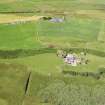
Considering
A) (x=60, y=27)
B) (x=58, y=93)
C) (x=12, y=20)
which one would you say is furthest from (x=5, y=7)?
(x=58, y=93)

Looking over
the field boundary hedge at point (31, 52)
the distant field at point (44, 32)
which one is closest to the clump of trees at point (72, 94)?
the field boundary hedge at point (31, 52)

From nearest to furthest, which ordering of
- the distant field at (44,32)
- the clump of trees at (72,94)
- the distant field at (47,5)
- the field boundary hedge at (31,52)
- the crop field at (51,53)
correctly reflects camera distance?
the clump of trees at (72,94)
the crop field at (51,53)
the field boundary hedge at (31,52)
the distant field at (44,32)
the distant field at (47,5)

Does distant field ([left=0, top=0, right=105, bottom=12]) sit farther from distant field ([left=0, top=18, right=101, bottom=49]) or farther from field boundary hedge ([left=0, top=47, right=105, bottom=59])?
field boundary hedge ([left=0, top=47, right=105, bottom=59])

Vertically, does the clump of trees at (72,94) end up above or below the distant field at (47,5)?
above

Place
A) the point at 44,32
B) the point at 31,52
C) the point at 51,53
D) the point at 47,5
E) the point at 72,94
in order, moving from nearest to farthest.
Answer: the point at 72,94
the point at 31,52
the point at 51,53
the point at 44,32
the point at 47,5

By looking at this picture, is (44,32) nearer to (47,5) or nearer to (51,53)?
(51,53)

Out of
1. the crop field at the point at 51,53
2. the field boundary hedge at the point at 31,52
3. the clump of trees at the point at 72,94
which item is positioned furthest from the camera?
the field boundary hedge at the point at 31,52

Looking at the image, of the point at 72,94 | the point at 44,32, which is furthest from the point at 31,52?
the point at 72,94

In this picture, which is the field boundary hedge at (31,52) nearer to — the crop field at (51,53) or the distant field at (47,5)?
the crop field at (51,53)
